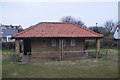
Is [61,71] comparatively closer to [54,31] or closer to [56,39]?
[56,39]

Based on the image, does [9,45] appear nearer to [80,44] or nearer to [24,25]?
[80,44]

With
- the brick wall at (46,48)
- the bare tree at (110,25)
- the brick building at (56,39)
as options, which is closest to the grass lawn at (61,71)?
the brick building at (56,39)

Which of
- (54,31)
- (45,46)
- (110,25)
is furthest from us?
(110,25)

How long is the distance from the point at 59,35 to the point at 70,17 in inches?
1492

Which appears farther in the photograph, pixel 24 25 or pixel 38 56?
pixel 24 25

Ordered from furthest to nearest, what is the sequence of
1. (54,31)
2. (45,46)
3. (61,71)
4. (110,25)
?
(110,25)
(54,31)
(45,46)
(61,71)

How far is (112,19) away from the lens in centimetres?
6209

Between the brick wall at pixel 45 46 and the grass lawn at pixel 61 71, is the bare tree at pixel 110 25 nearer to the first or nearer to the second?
the brick wall at pixel 45 46

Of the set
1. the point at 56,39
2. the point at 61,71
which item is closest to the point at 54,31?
the point at 56,39

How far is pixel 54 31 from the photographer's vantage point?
592 inches

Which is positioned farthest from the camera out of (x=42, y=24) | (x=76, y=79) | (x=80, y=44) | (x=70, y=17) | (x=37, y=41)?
(x=70, y=17)

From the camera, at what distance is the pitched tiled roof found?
13.9 metres

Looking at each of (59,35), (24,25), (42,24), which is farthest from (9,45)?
(24,25)

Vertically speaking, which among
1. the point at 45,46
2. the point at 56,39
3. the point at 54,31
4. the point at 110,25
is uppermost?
the point at 110,25
